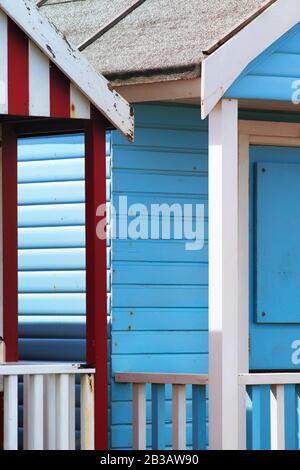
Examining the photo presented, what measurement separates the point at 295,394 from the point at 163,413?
114cm

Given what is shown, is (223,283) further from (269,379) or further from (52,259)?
(52,259)

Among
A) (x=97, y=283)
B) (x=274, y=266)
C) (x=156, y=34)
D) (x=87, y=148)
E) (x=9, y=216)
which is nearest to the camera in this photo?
(x=97, y=283)

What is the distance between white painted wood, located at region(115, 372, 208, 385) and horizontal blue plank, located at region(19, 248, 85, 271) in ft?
2.70

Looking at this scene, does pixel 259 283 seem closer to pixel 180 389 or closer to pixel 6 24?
pixel 180 389

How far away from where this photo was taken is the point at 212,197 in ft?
21.6

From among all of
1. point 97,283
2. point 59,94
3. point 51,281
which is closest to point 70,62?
point 59,94

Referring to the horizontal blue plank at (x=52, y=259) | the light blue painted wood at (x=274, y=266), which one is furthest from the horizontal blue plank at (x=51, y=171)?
the light blue painted wood at (x=274, y=266)

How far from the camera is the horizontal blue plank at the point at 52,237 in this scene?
309 inches

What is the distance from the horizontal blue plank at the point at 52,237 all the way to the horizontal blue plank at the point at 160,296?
462mm

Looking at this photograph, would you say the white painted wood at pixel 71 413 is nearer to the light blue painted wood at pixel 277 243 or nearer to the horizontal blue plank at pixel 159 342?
the horizontal blue plank at pixel 159 342

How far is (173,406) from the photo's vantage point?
7520mm

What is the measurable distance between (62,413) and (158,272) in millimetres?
1767
